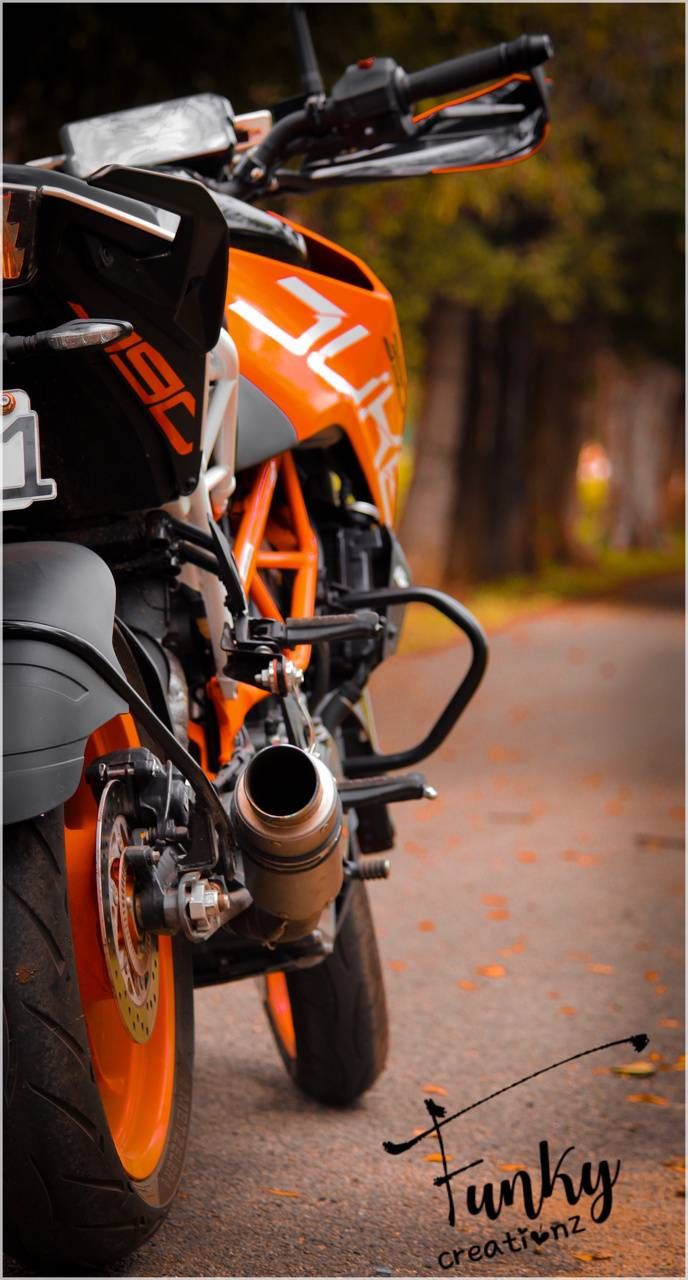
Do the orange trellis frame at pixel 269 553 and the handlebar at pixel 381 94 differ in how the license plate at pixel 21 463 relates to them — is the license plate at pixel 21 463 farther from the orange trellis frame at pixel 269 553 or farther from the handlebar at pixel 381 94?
the handlebar at pixel 381 94

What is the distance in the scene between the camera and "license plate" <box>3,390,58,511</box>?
2.29 metres

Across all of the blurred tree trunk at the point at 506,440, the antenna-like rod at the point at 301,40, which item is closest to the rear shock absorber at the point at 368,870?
the antenna-like rod at the point at 301,40

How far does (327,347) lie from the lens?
3.44m

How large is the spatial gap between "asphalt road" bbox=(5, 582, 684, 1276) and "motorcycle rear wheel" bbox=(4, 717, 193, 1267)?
237mm

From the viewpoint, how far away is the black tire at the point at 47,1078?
7.46 ft

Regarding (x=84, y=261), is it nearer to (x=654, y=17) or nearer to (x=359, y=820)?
(x=359, y=820)

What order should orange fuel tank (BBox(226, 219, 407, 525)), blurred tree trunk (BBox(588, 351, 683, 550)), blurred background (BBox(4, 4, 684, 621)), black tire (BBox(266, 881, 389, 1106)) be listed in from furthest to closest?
1. blurred tree trunk (BBox(588, 351, 683, 550))
2. blurred background (BBox(4, 4, 684, 621))
3. black tire (BBox(266, 881, 389, 1106))
4. orange fuel tank (BBox(226, 219, 407, 525))

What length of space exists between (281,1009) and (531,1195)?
2.91 ft

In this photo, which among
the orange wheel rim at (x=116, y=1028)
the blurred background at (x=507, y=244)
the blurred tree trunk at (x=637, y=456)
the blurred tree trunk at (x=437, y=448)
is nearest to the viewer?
the orange wheel rim at (x=116, y=1028)

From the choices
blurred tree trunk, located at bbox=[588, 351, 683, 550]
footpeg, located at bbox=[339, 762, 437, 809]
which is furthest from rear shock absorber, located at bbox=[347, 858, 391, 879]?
blurred tree trunk, located at bbox=[588, 351, 683, 550]

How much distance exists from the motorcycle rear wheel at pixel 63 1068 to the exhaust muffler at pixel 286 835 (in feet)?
0.78

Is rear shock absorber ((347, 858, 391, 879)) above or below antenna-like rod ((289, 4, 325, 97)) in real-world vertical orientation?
below

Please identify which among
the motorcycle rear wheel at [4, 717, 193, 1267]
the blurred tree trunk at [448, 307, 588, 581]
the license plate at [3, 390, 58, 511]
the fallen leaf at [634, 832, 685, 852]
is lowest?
the blurred tree trunk at [448, 307, 588, 581]

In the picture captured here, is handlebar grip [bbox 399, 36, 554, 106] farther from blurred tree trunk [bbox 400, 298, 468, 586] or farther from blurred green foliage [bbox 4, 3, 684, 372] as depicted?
blurred tree trunk [bbox 400, 298, 468, 586]
